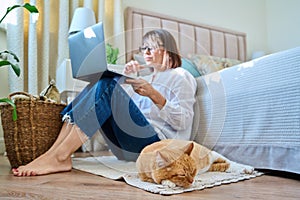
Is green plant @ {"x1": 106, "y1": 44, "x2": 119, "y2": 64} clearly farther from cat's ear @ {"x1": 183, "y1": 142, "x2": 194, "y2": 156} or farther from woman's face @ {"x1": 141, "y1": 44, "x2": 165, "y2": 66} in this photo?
cat's ear @ {"x1": 183, "y1": 142, "x2": 194, "y2": 156}

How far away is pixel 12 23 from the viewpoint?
2053 mm

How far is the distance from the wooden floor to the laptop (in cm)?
37

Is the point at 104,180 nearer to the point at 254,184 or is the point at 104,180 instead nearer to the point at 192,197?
the point at 192,197

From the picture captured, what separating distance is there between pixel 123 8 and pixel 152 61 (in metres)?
1.71

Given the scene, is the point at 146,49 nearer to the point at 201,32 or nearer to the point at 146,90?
the point at 146,90

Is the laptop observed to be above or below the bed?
above

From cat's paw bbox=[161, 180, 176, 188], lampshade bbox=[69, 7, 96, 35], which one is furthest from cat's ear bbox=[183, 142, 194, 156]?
lampshade bbox=[69, 7, 96, 35]

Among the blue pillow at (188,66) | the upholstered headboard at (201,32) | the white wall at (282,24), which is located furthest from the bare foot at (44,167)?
the white wall at (282,24)

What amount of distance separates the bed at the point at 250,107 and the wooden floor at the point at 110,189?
12 cm

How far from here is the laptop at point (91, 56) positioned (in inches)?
42.3

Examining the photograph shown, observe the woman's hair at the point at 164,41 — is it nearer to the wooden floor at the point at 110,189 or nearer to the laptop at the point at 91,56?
the laptop at the point at 91,56

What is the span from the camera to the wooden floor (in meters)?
0.77

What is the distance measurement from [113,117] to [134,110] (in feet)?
0.29

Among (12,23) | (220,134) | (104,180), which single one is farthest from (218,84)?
(12,23)
